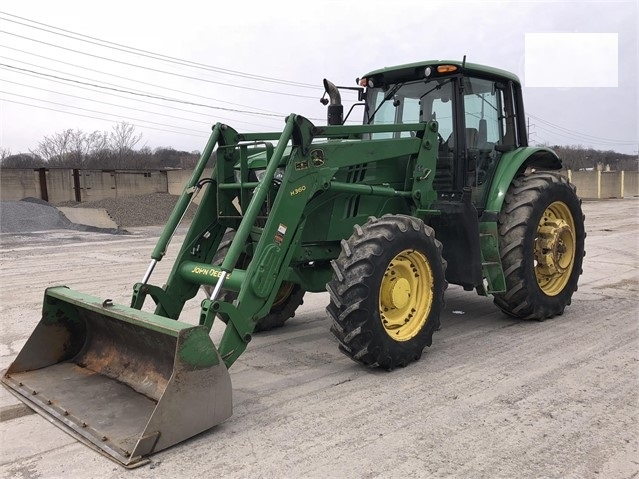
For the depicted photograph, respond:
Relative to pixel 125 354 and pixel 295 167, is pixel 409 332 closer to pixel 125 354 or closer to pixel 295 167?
pixel 295 167

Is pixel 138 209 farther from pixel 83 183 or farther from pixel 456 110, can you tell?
pixel 456 110

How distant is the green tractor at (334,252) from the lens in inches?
139

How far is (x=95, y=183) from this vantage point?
23.9 metres

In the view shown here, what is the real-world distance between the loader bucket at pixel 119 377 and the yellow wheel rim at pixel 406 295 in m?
1.60

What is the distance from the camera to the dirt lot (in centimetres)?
298

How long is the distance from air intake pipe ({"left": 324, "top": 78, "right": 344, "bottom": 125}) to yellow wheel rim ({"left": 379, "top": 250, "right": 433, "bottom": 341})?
193 cm

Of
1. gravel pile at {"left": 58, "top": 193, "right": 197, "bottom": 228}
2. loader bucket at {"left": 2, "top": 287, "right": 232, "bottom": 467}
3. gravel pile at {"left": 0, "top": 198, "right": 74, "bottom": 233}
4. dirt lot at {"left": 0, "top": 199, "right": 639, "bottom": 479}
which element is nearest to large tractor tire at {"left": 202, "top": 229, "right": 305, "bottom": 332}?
dirt lot at {"left": 0, "top": 199, "right": 639, "bottom": 479}

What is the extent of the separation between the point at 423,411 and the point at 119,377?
2.11m

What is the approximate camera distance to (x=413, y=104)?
5.79 metres

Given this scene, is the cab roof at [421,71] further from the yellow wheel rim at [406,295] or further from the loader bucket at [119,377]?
the loader bucket at [119,377]

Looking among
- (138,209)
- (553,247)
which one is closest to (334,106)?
(553,247)

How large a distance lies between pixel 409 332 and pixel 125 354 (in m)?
2.20

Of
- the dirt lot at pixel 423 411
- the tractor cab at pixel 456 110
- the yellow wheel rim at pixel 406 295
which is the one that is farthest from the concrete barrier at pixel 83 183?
the yellow wheel rim at pixel 406 295

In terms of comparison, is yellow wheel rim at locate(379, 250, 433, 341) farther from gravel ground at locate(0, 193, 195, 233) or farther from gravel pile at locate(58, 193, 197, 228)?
gravel pile at locate(58, 193, 197, 228)
